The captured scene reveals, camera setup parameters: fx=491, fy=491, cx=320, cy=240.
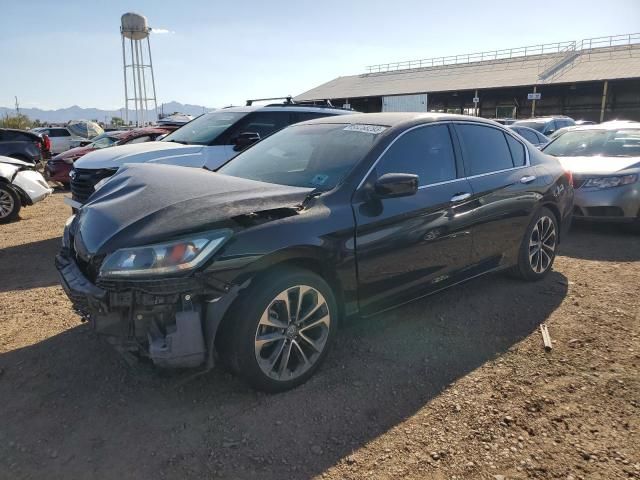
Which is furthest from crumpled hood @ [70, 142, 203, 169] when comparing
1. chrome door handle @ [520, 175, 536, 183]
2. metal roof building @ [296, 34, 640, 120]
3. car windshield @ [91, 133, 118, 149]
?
metal roof building @ [296, 34, 640, 120]

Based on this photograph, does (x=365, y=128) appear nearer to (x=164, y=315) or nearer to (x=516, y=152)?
(x=516, y=152)

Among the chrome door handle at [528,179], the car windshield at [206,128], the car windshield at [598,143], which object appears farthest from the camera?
the car windshield at [598,143]

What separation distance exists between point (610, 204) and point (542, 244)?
236 cm

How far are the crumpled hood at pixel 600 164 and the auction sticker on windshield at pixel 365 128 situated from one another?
3817 mm

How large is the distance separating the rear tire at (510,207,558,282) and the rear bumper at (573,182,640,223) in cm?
204

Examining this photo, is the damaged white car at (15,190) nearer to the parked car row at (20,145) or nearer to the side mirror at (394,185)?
the parked car row at (20,145)

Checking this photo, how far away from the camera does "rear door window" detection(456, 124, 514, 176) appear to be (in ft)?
13.5

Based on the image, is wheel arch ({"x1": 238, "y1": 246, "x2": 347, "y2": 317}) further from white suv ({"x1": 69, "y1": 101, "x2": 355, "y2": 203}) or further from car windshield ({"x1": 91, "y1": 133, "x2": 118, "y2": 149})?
car windshield ({"x1": 91, "y1": 133, "x2": 118, "y2": 149})

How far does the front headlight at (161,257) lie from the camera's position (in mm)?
2568

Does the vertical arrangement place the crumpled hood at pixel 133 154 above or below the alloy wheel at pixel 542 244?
above

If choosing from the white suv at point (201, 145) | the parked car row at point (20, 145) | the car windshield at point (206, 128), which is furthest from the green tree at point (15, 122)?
the white suv at point (201, 145)

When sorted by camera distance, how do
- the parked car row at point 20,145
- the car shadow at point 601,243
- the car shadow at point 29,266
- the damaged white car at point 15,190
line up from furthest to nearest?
1. the parked car row at point 20,145
2. the damaged white car at point 15,190
3. the car shadow at point 601,243
4. the car shadow at point 29,266

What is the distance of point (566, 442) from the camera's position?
260cm

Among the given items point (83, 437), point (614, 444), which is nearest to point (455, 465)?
point (614, 444)
